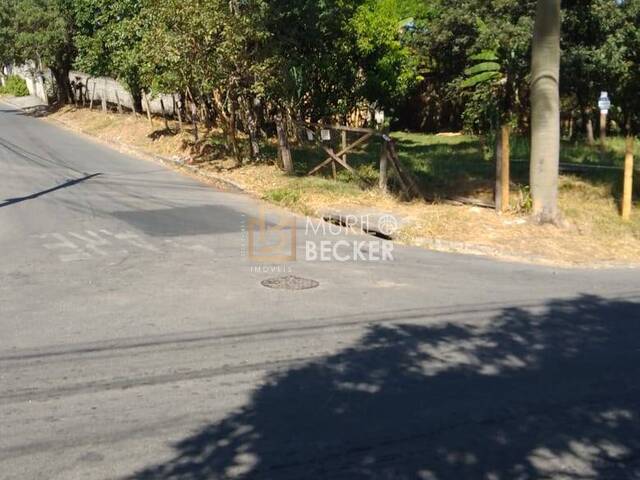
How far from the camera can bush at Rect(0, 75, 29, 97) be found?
55.9 meters

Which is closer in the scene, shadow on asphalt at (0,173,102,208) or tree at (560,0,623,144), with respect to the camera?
shadow on asphalt at (0,173,102,208)

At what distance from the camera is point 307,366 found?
6316 mm

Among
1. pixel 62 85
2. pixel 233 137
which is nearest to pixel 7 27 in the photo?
pixel 62 85

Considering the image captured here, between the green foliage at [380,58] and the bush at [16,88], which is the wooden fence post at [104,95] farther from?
the bush at [16,88]

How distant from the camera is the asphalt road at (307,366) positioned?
467cm

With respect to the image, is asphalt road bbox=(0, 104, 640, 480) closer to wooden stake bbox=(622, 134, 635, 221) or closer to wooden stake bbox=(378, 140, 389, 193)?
wooden stake bbox=(622, 134, 635, 221)

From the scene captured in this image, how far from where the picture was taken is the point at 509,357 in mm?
6621

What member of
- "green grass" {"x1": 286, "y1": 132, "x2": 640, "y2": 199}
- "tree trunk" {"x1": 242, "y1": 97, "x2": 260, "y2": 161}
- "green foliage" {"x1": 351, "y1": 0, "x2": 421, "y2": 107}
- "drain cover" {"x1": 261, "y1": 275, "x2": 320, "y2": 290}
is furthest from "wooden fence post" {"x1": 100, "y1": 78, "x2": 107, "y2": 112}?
"drain cover" {"x1": 261, "y1": 275, "x2": 320, "y2": 290}

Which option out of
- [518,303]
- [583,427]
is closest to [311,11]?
[518,303]

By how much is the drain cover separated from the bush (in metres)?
51.8

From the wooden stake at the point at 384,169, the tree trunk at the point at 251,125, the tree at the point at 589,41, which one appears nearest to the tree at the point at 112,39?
the tree trunk at the point at 251,125

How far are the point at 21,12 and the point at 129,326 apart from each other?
30951 mm

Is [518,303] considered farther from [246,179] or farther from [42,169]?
[42,169]

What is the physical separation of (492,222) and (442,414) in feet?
27.0
